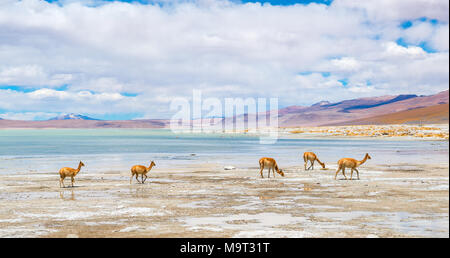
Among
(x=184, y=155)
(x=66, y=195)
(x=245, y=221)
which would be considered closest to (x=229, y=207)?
(x=245, y=221)

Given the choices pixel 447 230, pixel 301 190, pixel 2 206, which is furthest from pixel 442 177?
pixel 2 206

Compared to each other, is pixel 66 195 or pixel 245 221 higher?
pixel 66 195

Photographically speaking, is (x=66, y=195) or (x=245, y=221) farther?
(x=66, y=195)

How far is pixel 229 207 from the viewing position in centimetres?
1401

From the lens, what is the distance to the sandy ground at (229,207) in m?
10.7

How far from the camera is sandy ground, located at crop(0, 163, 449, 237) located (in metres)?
10.7

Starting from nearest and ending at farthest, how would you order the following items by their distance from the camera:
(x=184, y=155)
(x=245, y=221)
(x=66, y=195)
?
(x=245, y=221) < (x=66, y=195) < (x=184, y=155)

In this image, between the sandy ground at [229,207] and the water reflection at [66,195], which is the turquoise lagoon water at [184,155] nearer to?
the sandy ground at [229,207]

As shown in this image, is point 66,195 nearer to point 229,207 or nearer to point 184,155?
point 229,207

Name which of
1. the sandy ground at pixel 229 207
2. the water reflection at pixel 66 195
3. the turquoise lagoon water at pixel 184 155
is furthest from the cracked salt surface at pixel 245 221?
the turquoise lagoon water at pixel 184 155
